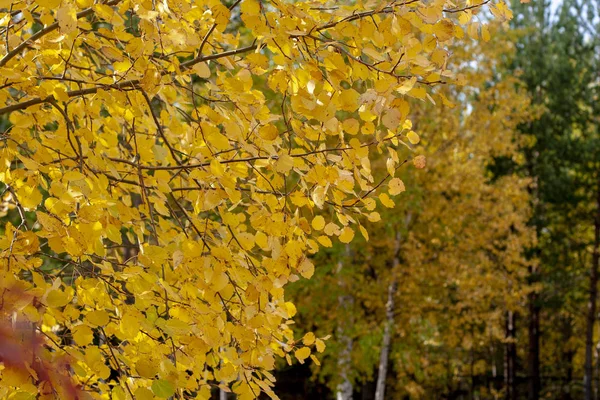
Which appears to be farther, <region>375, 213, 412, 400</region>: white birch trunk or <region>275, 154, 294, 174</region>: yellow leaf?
<region>375, 213, 412, 400</region>: white birch trunk

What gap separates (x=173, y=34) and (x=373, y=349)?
1042 centimetres

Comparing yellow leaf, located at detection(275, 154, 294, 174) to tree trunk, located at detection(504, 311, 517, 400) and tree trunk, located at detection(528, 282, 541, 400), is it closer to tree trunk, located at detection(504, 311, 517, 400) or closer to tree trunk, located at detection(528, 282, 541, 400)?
tree trunk, located at detection(504, 311, 517, 400)

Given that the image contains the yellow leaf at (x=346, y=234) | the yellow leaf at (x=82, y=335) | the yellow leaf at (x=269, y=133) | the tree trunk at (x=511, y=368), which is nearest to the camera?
the yellow leaf at (x=82, y=335)

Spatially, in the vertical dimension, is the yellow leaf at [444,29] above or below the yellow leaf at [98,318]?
above

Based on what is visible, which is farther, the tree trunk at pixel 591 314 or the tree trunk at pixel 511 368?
the tree trunk at pixel 511 368

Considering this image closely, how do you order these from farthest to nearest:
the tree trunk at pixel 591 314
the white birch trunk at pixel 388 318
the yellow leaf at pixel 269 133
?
the tree trunk at pixel 591 314 < the white birch trunk at pixel 388 318 < the yellow leaf at pixel 269 133

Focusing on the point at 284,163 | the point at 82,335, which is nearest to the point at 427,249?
the point at 284,163

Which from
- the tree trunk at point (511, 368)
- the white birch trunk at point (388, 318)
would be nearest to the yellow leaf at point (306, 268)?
the white birch trunk at point (388, 318)

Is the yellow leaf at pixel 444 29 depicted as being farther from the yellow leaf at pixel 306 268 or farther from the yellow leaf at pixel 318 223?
the yellow leaf at pixel 306 268

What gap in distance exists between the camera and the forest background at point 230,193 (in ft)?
8.18

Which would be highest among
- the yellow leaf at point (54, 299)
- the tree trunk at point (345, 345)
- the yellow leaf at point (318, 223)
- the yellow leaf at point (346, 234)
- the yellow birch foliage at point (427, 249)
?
the yellow birch foliage at point (427, 249)

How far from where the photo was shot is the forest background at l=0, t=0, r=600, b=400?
249 cm

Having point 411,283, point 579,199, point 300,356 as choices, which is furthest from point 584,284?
point 300,356

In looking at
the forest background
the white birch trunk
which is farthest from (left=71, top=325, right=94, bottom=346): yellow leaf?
the white birch trunk
